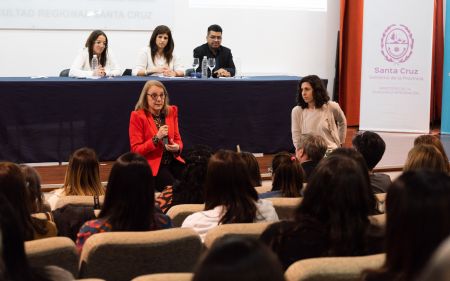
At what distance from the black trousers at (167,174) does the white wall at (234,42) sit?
354 cm

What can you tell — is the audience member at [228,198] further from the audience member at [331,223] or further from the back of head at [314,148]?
the back of head at [314,148]

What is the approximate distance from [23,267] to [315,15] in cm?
887

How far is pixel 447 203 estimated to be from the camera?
1536mm

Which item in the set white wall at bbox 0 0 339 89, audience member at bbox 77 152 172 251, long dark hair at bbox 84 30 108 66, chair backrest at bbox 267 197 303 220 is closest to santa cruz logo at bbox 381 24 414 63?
white wall at bbox 0 0 339 89

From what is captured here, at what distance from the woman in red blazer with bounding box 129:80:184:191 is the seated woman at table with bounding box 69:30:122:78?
4.36 ft

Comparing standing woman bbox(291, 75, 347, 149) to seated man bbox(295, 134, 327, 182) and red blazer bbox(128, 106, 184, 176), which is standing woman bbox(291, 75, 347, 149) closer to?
red blazer bbox(128, 106, 184, 176)

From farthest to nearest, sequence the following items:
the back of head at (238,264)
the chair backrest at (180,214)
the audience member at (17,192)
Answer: the chair backrest at (180,214) < the audience member at (17,192) < the back of head at (238,264)

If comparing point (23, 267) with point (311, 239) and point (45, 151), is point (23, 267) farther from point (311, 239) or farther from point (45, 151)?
point (45, 151)

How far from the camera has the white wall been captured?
28.7 feet

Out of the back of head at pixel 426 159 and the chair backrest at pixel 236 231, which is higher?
the back of head at pixel 426 159

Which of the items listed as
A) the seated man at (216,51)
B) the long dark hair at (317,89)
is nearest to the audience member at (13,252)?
the long dark hair at (317,89)

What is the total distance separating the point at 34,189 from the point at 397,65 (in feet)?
22.4

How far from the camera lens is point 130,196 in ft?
8.96

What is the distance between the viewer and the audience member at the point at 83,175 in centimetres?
368
